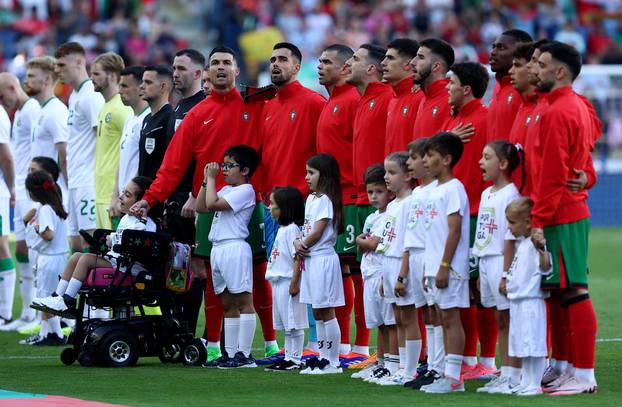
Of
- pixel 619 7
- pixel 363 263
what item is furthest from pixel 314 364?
pixel 619 7

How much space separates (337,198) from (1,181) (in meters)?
4.85

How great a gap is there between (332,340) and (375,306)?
0.61 m

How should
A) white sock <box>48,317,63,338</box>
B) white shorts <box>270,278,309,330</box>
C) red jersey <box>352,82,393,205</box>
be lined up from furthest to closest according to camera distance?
white sock <box>48,317,63,338</box>
red jersey <box>352,82,393,205</box>
white shorts <box>270,278,309,330</box>

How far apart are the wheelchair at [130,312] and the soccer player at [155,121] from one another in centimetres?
95

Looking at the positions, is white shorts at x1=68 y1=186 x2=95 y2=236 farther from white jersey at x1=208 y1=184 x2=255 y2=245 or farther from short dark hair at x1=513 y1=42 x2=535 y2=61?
short dark hair at x1=513 y1=42 x2=535 y2=61

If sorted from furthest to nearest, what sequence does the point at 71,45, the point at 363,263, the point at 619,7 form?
the point at 619,7
the point at 71,45
the point at 363,263

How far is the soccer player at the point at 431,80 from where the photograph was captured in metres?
9.92

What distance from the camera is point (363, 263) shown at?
32.3 feet

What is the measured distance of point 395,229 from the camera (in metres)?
9.40

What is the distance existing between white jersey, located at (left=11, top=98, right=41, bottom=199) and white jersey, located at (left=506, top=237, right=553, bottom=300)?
21.7ft

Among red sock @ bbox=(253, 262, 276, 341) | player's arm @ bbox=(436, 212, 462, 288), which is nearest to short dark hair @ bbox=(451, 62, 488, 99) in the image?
player's arm @ bbox=(436, 212, 462, 288)

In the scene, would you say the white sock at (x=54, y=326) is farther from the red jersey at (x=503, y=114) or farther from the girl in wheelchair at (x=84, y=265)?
the red jersey at (x=503, y=114)

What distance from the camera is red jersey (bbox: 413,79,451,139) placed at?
988 centimetres

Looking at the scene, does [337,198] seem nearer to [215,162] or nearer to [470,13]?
[215,162]
